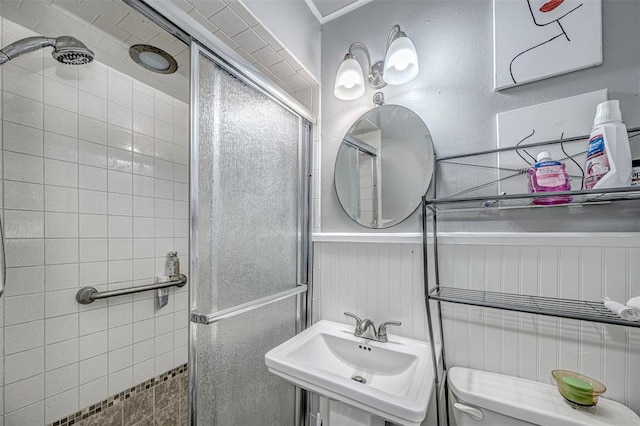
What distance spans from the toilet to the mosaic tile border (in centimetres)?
152

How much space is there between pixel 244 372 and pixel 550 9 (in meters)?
1.66

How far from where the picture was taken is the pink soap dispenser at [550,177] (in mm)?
756

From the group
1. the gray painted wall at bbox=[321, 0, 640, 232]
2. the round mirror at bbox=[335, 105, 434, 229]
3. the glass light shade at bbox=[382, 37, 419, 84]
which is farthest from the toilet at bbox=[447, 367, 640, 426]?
the glass light shade at bbox=[382, 37, 419, 84]

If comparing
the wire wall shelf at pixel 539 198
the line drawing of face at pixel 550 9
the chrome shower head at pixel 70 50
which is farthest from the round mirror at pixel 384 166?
the chrome shower head at pixel 70 50

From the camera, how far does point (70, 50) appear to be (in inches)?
37.7

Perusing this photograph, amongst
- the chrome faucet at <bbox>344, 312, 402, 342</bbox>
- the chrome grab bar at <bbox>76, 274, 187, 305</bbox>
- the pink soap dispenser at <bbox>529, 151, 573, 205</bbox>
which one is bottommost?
the chrome faucet at <bbox>344, 312, 402, 342</bbox>

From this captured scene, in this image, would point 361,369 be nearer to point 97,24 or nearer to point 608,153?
point 608,153

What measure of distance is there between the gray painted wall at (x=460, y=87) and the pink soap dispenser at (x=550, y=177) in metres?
0.09

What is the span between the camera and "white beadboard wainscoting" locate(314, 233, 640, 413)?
0.74m

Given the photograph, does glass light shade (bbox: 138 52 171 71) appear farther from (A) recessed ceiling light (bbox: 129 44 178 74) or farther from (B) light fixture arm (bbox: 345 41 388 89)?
(B) light fixture arm (bbox: 345 41 388 89)

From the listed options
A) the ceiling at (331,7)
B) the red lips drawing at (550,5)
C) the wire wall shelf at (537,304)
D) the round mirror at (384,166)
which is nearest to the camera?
the wire wall shelf at (537,304)

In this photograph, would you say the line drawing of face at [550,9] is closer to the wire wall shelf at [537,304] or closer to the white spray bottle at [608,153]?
the white spray bottle at [608,153]

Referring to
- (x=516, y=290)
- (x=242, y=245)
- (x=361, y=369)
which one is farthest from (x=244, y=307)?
(x=516, y=290)

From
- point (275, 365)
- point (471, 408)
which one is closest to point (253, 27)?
point (275, 365)
